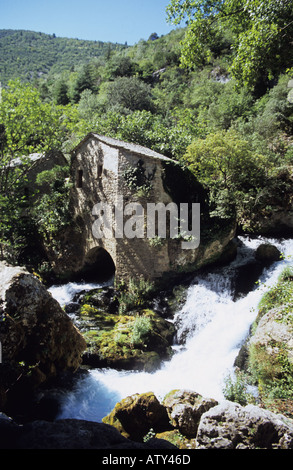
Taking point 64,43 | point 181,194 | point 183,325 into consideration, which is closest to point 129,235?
point 181,194

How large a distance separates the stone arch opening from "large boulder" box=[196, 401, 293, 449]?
11069 millimetres

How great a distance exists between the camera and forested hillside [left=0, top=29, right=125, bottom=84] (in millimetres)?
106950

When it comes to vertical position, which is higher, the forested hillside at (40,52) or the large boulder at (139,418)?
the forested hillside at (40,52)

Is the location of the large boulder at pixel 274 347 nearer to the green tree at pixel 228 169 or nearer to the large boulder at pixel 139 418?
the large boulder at pixel 139 418

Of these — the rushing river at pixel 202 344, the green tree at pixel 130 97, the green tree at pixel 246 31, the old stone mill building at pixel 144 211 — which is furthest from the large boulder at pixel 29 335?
the green tree at pixel 130 97

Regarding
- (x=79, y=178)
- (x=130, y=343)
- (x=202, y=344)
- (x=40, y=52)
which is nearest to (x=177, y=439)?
(x=130, y=343)

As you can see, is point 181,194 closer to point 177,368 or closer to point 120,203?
point 120,203

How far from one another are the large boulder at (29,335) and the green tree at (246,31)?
7.17m

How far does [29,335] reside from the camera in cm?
586

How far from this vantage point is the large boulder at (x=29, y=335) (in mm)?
5270

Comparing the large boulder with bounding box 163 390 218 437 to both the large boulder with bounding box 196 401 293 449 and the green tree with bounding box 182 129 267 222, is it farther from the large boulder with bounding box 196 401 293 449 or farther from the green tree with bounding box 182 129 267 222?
the green tree with bounding box 182 129 267 222

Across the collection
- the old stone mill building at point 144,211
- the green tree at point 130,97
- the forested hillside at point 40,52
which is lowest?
the old stone mill building at point 144,211

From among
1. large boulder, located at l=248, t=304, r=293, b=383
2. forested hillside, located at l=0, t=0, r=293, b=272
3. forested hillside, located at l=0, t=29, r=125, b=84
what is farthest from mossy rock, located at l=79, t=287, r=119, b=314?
forested hillside, located at l=0, t=29, r=125, b=84

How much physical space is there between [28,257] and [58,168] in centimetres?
586
